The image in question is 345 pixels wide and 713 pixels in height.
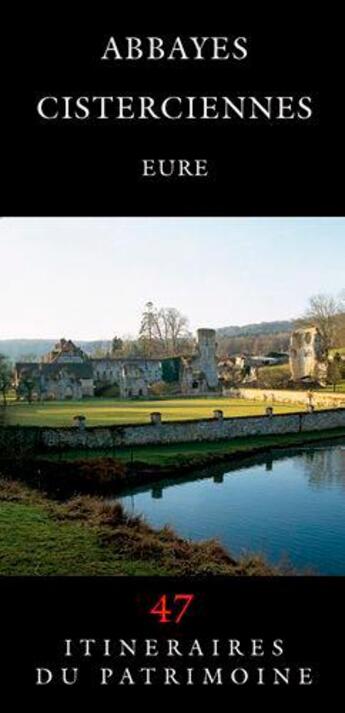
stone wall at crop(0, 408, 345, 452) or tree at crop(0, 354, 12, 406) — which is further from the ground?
tree at crop(0, 354, 12, 406)

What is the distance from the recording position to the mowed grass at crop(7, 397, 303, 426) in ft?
58.6

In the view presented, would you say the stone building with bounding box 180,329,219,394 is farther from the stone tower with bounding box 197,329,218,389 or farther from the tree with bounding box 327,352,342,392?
the tree with bounding box 327,352,342,392

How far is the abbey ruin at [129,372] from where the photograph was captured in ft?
80.7

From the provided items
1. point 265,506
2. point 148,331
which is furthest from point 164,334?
point 265,506

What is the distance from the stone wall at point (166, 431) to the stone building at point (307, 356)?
13.0 feet

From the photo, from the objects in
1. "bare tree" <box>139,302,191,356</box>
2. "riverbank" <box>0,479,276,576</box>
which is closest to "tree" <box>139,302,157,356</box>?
"bare tree" <box>139,302,191,356</box>

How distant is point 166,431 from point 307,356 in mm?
11117

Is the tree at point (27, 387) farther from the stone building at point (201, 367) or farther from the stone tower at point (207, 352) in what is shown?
the stone tower at point (207, 352)
